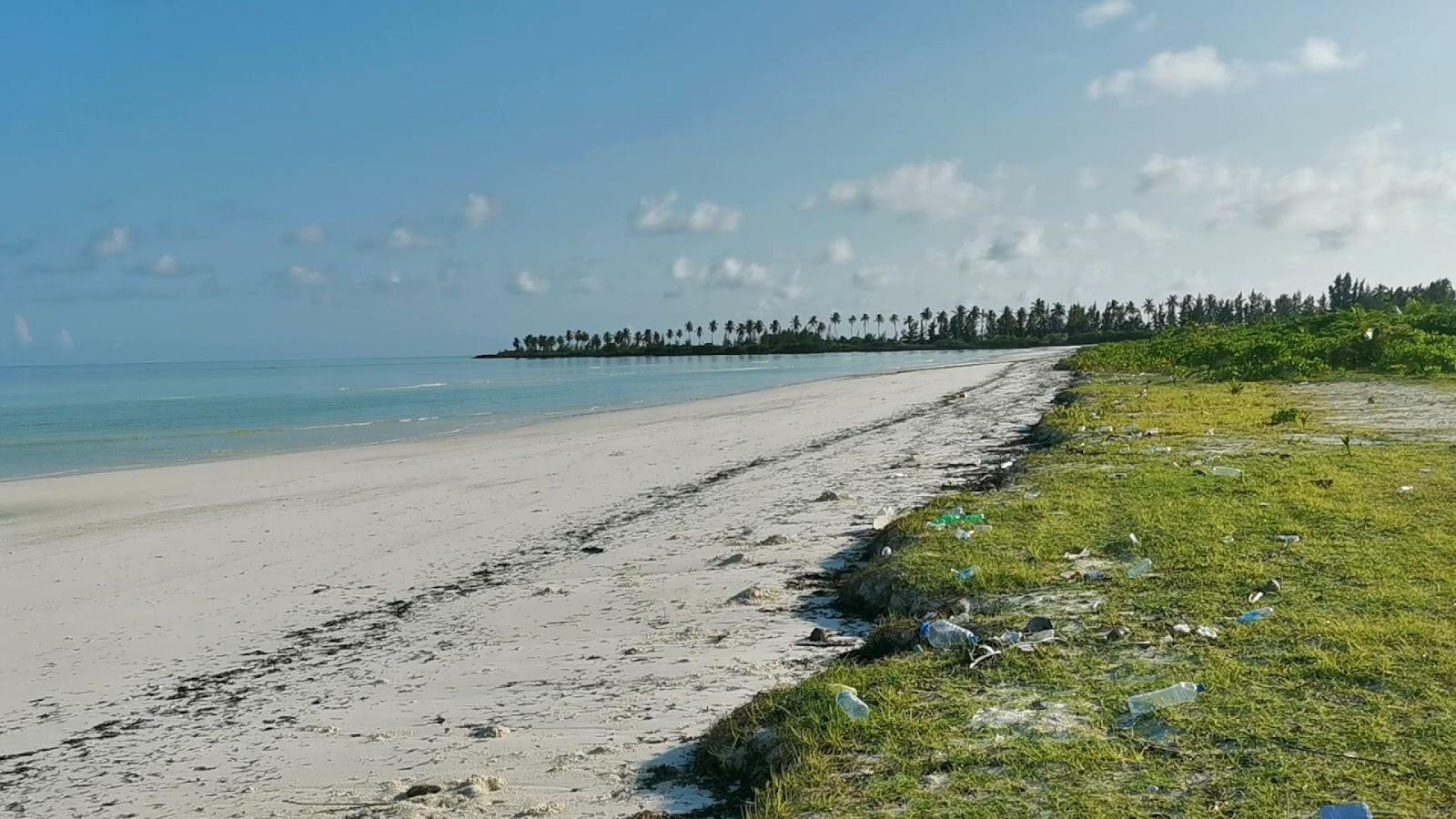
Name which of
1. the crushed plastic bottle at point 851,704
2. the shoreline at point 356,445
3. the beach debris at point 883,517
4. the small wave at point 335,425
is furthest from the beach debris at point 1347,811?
the small wave at point 335,425

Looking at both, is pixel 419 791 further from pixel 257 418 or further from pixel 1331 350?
pixel 257 418

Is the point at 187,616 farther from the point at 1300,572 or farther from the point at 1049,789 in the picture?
the point at 1300,572

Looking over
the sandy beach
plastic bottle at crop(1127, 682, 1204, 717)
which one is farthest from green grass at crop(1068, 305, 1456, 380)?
plastic bottle at crop(1127, 682, 1204, 717)

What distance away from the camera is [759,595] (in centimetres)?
759

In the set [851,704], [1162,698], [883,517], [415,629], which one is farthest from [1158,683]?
[883,517]

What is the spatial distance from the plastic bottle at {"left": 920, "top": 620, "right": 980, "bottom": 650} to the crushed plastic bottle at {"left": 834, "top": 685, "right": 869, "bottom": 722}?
0.93 m

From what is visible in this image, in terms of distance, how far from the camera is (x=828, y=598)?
750cm

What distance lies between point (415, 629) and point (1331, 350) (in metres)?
29.9

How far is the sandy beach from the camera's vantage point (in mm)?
4840

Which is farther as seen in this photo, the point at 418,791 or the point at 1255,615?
the point at 1255,615

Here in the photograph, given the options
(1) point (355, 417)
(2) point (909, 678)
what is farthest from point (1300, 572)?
(1) point (355, 417)

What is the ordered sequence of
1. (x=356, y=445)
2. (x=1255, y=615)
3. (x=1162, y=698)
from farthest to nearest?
(x=356, y=445), (x=1255, y=615), (x=1162, y=698)

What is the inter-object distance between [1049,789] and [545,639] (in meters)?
4.31

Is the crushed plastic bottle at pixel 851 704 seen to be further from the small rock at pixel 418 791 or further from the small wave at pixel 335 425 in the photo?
the small wave at pixel 335 425
